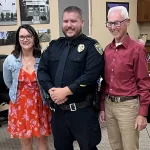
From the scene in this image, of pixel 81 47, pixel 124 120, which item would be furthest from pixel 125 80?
pixel 81 47

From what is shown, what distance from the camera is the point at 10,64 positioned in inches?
78.8

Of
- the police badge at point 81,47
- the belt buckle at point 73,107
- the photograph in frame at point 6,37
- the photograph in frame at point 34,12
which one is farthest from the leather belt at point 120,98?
the photograph in frame at point 34,12

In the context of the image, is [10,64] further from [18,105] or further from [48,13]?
[48,13]

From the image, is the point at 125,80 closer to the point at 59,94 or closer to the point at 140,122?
the point at 140,122

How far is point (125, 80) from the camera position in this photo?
1.66 metres

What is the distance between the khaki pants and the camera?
5.49ft

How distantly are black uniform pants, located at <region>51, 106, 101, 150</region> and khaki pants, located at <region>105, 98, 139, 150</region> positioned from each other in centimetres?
12

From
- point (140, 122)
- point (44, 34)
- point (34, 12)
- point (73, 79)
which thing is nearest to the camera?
point (140, 122)

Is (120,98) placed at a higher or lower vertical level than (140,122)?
higher

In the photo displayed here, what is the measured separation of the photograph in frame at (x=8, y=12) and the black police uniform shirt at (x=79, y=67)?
2.18m

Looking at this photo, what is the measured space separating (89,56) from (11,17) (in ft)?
8.06

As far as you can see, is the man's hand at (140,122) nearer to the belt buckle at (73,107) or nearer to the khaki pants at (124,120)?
the khaki pants at (124,120)

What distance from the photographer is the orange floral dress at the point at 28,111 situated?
199cm

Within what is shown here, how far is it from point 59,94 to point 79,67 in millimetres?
231
